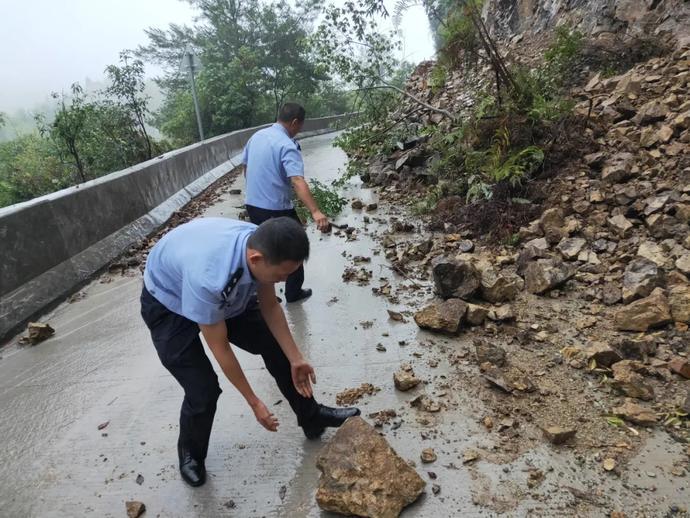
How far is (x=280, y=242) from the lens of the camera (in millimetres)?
1674

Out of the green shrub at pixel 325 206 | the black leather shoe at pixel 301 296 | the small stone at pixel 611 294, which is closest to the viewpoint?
the small stone at pixel 611 294

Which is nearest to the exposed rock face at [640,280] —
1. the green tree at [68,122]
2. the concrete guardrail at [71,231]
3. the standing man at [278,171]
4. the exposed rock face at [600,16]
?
the standing man at [278,171]

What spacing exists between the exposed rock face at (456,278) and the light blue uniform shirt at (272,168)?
4.38 ft

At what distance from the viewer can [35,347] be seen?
3.57 meters

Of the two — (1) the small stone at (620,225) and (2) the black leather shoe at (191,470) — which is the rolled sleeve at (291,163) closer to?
(2) the black leather shoe at (191,470)

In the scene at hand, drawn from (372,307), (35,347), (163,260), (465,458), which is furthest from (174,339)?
(35,347)

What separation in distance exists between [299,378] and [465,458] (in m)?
0.87

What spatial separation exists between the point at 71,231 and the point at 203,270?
367 cm

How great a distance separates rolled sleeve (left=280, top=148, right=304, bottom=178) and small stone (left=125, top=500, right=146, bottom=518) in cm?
241

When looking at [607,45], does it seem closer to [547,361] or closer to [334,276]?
[334,276]

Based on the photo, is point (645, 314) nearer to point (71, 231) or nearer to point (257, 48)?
point (71, 231)

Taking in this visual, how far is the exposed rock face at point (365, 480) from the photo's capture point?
1918 mm

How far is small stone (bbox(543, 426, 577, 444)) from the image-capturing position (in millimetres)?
2156

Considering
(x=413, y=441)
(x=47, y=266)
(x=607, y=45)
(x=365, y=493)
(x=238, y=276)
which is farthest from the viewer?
(x=607, y=45)
